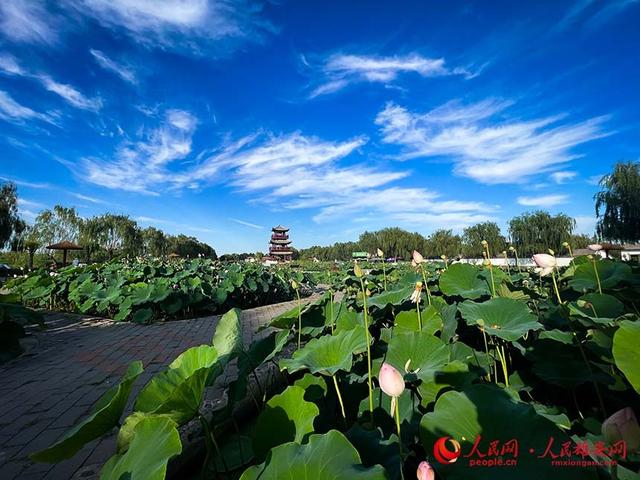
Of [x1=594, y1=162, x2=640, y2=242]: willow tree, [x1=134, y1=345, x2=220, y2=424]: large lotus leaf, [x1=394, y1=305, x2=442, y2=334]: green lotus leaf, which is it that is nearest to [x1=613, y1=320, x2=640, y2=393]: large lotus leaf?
[x1=394, y1=305, x2=442, y2=334]: green lotus leaf

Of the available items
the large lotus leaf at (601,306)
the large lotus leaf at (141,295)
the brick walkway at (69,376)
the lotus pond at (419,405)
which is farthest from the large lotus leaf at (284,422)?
the large lotus leaf at (141,295)

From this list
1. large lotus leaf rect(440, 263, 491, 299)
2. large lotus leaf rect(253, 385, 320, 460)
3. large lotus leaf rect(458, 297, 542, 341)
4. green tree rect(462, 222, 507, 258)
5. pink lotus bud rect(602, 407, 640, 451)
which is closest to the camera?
pink lotus bud rect(602, 407, 640, 451)

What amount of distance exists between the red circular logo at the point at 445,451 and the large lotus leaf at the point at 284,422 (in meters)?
0.28

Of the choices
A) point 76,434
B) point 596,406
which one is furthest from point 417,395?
point 76,434

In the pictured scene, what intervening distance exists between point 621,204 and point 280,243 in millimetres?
36067

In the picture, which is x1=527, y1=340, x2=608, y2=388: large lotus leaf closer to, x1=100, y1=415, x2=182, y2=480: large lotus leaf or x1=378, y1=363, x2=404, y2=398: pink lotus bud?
x1=378, y1=363, x2=404, y2=398: pink lotus bud

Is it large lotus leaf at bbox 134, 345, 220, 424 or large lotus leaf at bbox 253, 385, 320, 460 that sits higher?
large lotus leaf at bbox 134, 345, 220, 424

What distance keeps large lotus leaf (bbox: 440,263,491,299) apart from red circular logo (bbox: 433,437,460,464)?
50.2 inches

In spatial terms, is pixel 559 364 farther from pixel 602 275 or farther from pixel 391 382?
pixel 602 275

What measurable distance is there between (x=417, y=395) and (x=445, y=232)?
54463mm

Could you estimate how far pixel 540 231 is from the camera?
35.1 metres

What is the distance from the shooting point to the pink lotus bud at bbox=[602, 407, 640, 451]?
45cm

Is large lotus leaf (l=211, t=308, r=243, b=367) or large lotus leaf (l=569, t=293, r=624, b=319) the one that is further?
large lotus leaf (l=569, t=293, r=624, b=319)

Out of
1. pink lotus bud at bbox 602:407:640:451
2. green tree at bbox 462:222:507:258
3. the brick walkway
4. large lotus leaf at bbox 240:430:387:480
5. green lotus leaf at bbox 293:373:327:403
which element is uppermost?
green tree at bbox 462:222:507:258
